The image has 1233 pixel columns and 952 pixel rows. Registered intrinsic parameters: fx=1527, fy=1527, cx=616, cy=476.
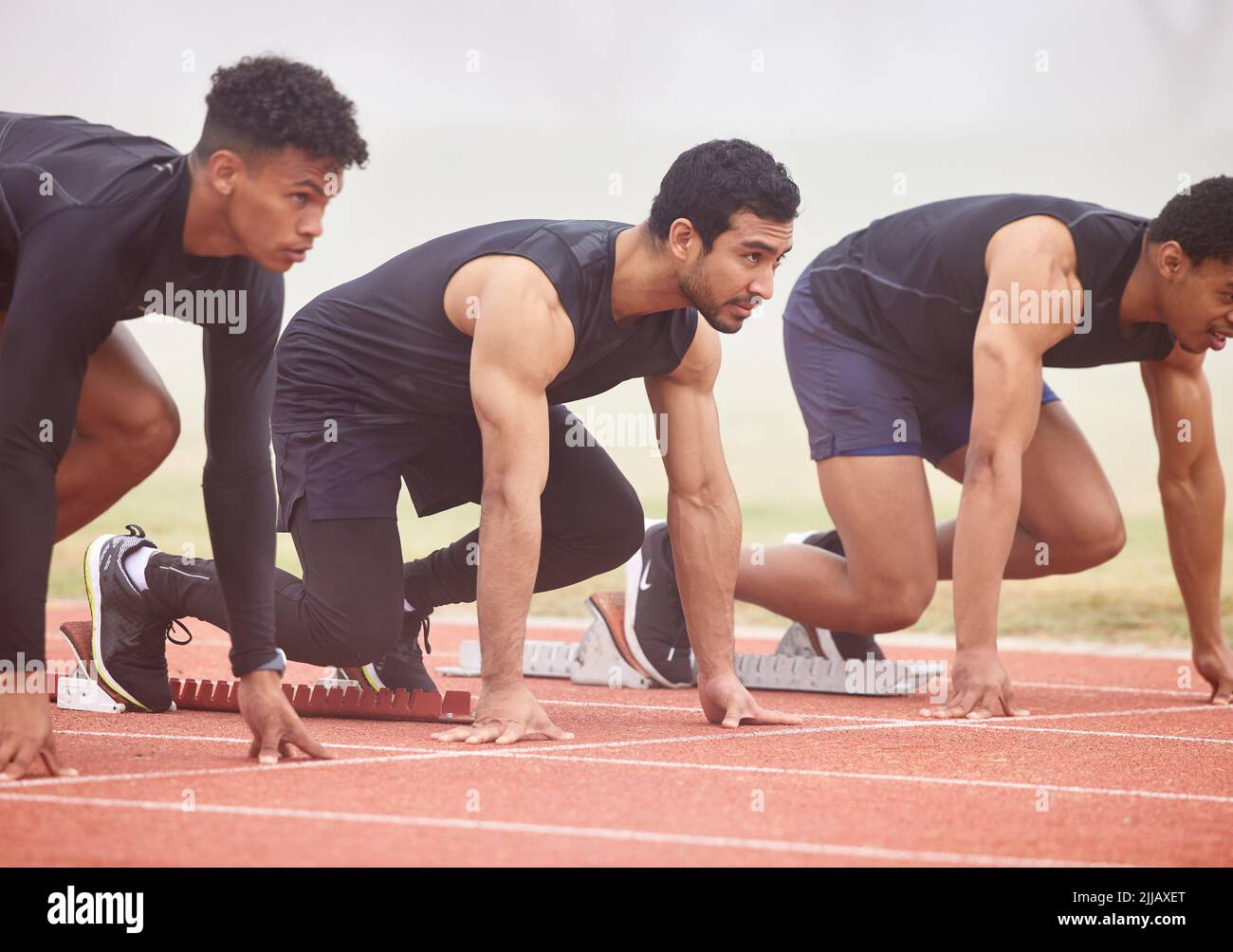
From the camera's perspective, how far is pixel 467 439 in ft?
13.2

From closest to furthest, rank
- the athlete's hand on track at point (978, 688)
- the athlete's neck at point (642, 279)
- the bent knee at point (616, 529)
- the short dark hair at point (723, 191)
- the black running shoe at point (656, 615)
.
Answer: the short dark hair at point (723, 191) → the athlete's neck at point (642, 279) → the athlete's hand on track at point (978, 688) → the bent knee at point (616, 529) → the black running shoe at point (656, 615)

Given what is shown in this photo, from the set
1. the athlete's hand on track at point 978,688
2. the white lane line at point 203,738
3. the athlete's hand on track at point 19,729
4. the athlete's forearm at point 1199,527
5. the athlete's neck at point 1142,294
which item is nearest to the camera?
the athlete's hand on track at point 19,729

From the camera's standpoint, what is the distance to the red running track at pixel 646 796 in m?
2.16

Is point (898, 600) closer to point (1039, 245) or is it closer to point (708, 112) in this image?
point (1039, 245)

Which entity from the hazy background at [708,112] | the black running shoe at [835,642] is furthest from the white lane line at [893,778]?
the hazy background at [708,112]

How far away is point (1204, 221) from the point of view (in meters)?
4.01

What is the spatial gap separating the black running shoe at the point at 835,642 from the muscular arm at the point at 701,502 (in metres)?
1.19

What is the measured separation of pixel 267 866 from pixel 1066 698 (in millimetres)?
3409

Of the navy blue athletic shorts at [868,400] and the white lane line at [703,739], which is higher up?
the navy blue athletic shorts at [868,400]

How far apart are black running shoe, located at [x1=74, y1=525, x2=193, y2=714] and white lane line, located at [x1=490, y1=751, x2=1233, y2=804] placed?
113 cm

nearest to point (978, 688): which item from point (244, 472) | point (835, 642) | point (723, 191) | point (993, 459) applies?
point (993, 459)

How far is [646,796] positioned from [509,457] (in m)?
1.00

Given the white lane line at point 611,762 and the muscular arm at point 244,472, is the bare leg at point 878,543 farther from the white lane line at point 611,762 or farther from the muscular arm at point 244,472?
the muscular arm at point 244,472

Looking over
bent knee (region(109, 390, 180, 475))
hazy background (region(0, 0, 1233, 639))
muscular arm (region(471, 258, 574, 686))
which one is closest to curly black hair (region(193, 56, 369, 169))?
muscular arm (region(471, 258, 574, 686))
